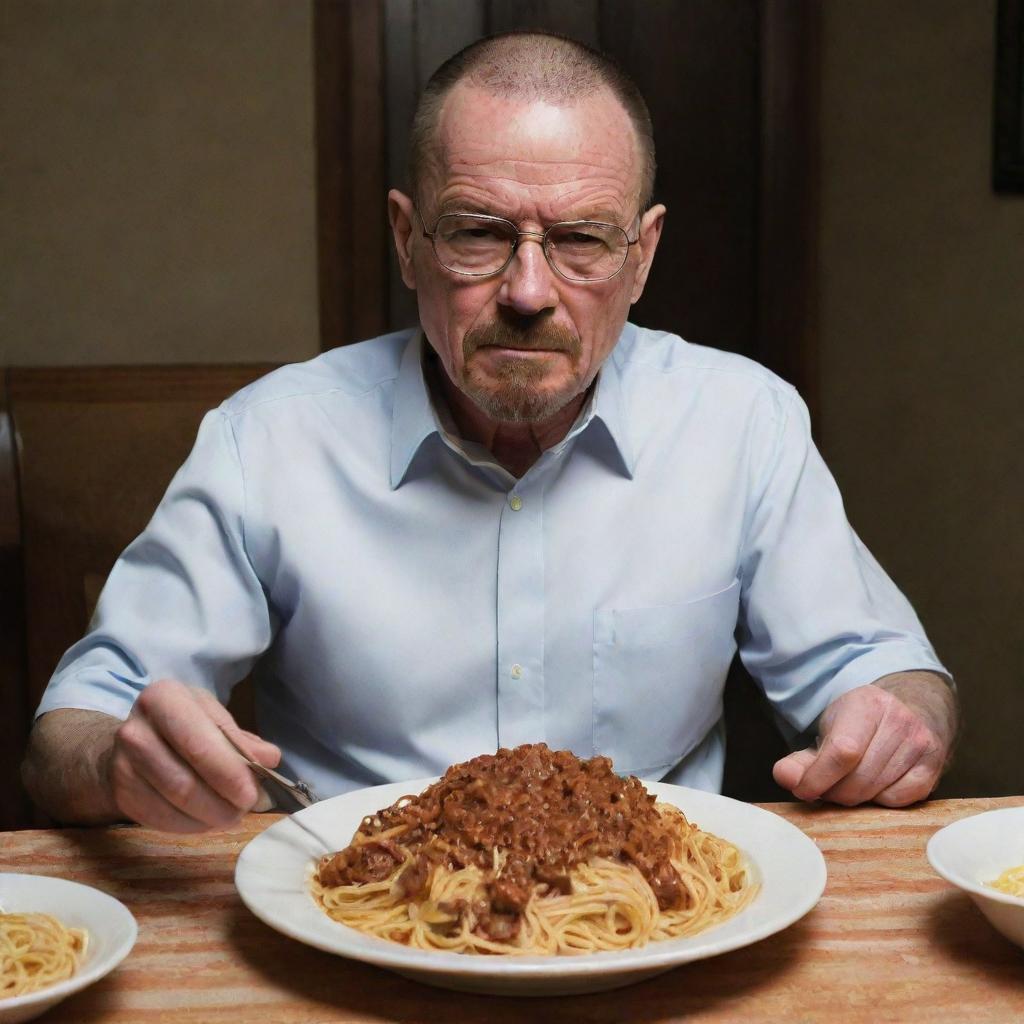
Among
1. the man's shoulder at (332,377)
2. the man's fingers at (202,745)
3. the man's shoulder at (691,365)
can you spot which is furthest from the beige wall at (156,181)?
the man's fingers at (202,745)

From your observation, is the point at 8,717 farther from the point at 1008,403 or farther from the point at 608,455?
the point at 1008,403

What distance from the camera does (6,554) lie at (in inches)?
84.4

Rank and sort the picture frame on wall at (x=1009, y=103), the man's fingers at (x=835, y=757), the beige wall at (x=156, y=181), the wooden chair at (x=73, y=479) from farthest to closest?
the beige wall at (x=156, y=181), the picture frame on wall at (x=1009, y=103), the wooden chair at (x=73, y=479), the man's fingers at (x=835, y=757)

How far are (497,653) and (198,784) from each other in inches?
25.6

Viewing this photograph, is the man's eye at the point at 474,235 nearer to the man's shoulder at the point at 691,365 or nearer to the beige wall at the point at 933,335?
the man's shoulder at the point at 691,365

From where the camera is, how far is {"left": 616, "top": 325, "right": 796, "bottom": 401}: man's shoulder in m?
1.98

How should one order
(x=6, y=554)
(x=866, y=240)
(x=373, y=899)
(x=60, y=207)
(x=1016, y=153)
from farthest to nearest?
1. (x=866, y=240)
2. (x=60, y=207)
3. (x=1016, y=153)
4. (x=6, y=554)
5. (x=373, y=899)

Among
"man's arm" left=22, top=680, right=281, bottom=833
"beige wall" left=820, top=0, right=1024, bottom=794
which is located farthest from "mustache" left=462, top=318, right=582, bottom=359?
"beige wall" left=820, top=0, right=1024, bottom=794

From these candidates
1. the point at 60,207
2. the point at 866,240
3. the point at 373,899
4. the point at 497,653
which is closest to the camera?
the point at 373,899

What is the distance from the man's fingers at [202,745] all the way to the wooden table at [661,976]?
115 millimetres

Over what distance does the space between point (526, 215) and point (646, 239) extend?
270 mm

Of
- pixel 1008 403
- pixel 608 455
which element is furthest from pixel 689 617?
pixel 1008 403

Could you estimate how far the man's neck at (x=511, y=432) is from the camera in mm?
1859

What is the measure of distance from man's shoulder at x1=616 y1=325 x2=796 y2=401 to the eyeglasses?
1.00 feet
